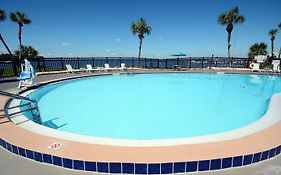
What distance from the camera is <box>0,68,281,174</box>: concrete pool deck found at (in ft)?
8.11

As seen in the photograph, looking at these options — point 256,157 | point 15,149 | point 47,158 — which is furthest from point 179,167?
point 15,149

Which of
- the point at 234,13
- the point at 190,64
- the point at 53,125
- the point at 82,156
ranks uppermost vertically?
the point at 234,13

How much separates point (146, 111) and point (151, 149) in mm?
3997

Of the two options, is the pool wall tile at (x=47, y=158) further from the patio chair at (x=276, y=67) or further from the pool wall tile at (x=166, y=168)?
the patio chair at (x=276, y=67)

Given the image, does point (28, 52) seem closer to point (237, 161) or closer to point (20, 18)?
point (20, 18)

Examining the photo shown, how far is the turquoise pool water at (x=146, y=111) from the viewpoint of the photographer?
5.08 meters

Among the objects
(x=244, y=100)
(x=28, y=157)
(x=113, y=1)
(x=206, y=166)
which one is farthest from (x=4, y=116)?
(x=113, y=1)

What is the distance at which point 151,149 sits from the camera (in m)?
2.70

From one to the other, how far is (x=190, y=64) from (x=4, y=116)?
18548mm

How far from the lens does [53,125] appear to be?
17.5 feet

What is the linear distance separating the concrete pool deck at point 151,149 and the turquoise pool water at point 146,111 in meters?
1.88

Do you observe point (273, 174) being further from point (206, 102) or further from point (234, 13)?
point (234, 13)

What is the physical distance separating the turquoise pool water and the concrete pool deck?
188 cm

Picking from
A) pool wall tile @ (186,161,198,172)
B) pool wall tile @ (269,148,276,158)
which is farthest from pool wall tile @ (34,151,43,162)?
pool wall tile @ (269,148,276,158)
